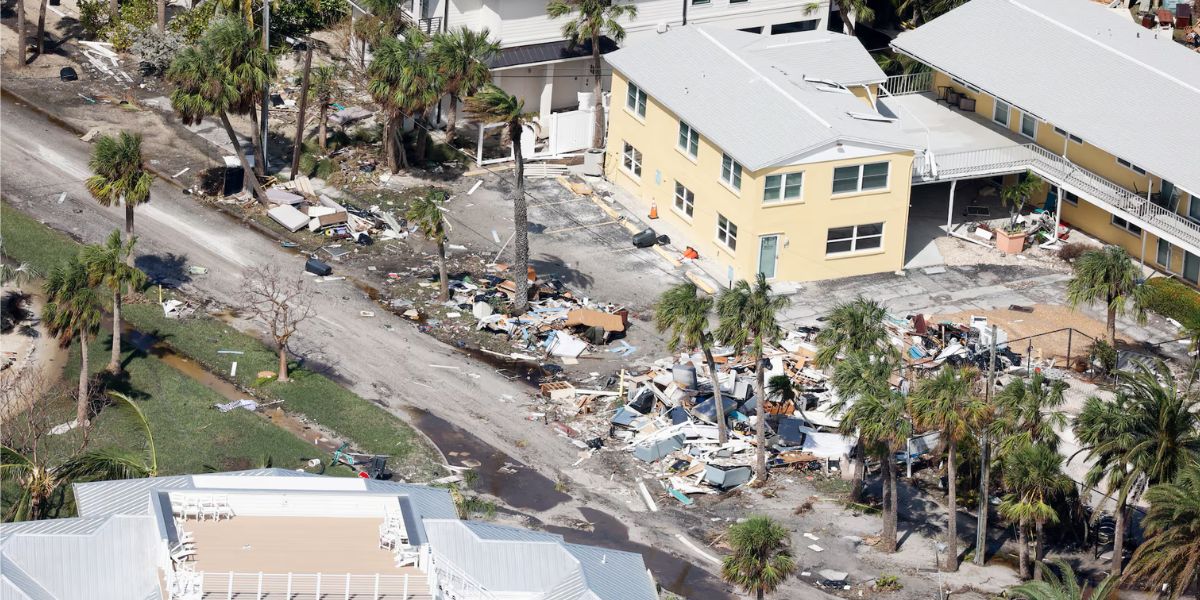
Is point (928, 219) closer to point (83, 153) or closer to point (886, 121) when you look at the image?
point (886, 121)

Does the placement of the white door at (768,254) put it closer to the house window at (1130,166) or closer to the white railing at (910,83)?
the house window at (1130,166)

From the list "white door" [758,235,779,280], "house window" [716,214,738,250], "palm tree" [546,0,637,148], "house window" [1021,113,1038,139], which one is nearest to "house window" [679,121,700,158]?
"house window" [716,214,738,250]

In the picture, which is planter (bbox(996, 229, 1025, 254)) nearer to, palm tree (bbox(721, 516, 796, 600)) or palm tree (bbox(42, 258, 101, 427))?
palm tree (bbox(721, 516, 796, 600))

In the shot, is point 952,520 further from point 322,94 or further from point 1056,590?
point 322,94

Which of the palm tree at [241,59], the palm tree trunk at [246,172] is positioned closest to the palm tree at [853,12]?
the palm tree at [241,59]

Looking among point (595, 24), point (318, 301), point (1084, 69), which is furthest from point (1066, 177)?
point (318, 301)

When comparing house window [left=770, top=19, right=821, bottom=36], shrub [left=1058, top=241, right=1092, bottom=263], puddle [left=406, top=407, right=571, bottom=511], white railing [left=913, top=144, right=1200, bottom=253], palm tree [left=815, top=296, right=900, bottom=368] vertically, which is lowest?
puddle [left=406, top=407, right=571, bottom=511]
